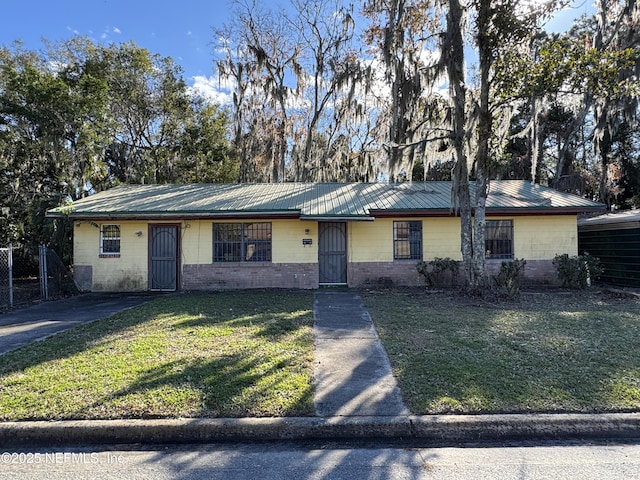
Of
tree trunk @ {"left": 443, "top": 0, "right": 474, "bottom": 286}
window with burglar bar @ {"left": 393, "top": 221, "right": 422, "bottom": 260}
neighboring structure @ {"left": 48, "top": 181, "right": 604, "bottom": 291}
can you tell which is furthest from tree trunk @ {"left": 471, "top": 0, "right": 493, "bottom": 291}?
window with burglar bar @ {"left": 393, "top": 221, "right": 422, "bottom": 260}

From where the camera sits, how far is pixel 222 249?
12547 mm

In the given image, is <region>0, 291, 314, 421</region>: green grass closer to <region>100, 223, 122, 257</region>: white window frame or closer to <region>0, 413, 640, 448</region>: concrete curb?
<region>0, 413, 640, 448</region>: concrete curb

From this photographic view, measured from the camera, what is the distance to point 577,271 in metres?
11.9

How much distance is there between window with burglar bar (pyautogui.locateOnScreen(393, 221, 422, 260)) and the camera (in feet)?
41.8

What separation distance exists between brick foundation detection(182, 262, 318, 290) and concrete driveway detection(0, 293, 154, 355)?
61.0 inches

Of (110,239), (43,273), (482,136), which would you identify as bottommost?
(43,273)

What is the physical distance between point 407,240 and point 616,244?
6.95m

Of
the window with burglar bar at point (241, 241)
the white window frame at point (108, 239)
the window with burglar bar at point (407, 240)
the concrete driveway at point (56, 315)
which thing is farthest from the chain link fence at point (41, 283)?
the window with burglar bar at point (407, 240)

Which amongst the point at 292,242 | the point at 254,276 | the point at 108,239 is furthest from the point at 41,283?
the point at 292,242

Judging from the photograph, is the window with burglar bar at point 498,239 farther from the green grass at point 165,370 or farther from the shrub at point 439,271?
the green grass at point 165,370

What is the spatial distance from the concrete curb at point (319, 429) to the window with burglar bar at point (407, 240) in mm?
9219

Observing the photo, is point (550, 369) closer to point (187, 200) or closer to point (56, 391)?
point (56, 391)

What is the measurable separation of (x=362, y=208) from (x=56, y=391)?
9475mm

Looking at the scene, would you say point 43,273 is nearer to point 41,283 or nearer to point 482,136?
point 41,283
